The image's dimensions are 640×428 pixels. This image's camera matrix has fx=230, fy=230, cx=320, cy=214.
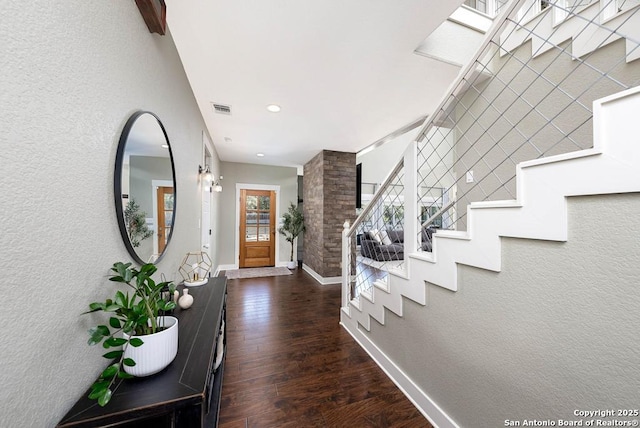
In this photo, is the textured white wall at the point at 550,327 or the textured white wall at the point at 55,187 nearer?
the textured white wall at the point at 55,187

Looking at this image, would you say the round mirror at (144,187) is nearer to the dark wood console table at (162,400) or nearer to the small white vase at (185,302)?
the small white vase at (185,302)

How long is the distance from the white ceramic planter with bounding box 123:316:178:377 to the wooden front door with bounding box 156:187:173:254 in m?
0.70

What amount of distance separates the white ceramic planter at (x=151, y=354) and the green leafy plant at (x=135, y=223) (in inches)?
17.2

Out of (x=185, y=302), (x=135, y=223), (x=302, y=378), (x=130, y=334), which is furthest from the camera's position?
(x=302, y=378)

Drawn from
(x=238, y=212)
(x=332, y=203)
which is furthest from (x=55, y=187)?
(x=238, y=212)

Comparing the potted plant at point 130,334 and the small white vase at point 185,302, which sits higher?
the potted plant at point 130,334

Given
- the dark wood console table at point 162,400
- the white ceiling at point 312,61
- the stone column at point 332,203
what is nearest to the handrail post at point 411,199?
the white ceiling at point 312,61

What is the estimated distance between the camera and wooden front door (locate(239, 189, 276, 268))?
18.6 feet

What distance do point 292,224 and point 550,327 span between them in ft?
15.8

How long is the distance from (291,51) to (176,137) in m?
1.11

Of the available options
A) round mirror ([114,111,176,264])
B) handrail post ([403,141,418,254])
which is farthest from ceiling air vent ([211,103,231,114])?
handrail post ([403,141,418,254])

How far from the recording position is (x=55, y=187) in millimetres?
647

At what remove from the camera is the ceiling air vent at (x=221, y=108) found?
2645 millimetres

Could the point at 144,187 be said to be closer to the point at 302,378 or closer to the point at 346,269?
the point at 302,378
